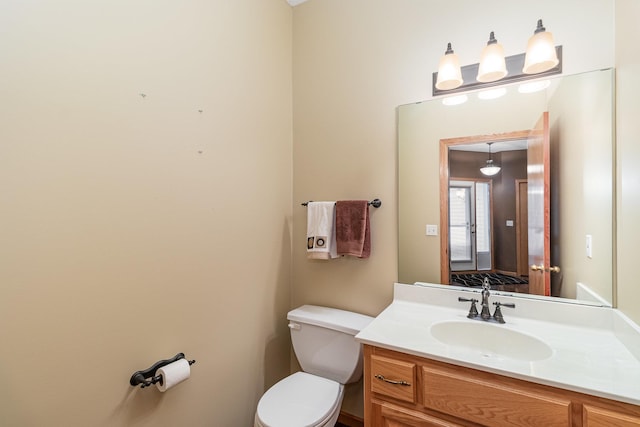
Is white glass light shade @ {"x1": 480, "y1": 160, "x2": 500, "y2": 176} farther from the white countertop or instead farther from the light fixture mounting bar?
the white countertop

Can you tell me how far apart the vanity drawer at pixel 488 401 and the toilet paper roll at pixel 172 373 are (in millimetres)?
959

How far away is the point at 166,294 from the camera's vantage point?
1.28 m

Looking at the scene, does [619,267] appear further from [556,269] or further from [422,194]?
[422,194]

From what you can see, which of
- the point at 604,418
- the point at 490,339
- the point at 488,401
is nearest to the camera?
the point at 604,418

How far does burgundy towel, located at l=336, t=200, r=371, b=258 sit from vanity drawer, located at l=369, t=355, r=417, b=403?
2.09ft

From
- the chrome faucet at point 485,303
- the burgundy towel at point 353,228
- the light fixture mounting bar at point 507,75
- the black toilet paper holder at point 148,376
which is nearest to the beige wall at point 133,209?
the black toilet paper holder at point 148,376

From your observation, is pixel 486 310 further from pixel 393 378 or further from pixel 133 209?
pixel 133 209

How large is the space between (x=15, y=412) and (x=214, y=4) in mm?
1768

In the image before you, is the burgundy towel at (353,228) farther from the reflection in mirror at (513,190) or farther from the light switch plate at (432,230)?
the light switch plate at (432,230)

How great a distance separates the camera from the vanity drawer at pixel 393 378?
1120 mm

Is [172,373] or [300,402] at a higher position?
[172,373]

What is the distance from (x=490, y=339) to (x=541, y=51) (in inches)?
49.5

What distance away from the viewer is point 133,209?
116cm

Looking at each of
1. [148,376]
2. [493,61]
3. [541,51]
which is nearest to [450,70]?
[493,61]
